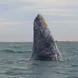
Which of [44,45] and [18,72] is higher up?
[44,45]

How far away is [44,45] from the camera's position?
2711 centimetres

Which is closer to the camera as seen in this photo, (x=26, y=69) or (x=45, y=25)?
(x=26, y=69)

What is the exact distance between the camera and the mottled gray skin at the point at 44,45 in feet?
87.9

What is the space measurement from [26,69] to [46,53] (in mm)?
4071

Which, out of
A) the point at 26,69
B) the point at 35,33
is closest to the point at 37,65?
the point at 26,69

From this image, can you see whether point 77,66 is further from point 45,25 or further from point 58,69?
point 45,25

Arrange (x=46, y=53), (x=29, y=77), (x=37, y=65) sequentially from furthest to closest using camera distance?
(x=46, y=53), (x=37, y=65), (x=29, y=77)

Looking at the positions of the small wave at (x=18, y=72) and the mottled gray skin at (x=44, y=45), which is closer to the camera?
the small wave at (x=18, y=72)

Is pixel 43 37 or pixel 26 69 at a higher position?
pixel 43 37

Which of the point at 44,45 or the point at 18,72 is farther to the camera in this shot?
the point at 44,45

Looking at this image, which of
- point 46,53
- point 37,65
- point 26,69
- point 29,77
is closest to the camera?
point 29,77

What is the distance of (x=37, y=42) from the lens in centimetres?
2736

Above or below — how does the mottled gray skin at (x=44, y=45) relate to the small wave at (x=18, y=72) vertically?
above

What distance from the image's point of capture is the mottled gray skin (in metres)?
26.8
